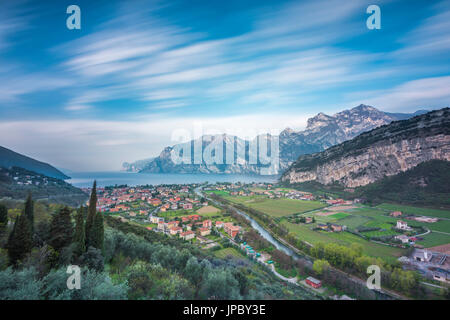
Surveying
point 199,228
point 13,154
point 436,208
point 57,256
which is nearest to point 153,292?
point 57,256

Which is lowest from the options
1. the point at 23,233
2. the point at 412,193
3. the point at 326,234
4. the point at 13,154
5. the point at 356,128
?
the point at 326,234

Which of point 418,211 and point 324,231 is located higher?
point 418,211

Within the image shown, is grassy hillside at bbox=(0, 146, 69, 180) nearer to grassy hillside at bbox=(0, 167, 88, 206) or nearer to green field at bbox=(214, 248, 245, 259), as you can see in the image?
grassy hillside at bbox=(0, 167, 88, 206)

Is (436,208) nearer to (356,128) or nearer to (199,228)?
(199,228)

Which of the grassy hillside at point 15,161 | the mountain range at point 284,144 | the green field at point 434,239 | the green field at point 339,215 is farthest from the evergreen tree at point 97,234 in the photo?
the mountain range at point 284,144

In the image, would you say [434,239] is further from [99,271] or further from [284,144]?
[284,144]

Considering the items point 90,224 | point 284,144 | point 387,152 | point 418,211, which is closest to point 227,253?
point 90,224
